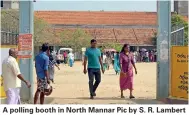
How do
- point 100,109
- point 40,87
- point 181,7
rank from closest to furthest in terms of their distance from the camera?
point 100,109
point 40,87
point 181,7

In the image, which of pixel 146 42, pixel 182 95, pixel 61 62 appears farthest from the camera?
pixel 146 42

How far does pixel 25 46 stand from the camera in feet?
36.6

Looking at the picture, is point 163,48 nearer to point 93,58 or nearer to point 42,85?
point 93,58

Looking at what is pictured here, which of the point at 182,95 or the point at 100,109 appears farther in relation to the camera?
the point at 182,95

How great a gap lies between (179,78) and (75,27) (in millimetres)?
54754

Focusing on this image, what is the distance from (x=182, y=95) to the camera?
10.6 meters

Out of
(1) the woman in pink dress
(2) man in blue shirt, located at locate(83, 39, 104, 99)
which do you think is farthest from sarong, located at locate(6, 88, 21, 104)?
(1) the woman in pink dress

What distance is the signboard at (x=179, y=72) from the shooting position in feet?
34.3

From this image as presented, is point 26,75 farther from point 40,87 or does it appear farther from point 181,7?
point 181,7

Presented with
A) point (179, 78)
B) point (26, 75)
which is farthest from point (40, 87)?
point (179, 78)

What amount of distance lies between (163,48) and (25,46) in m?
3.58

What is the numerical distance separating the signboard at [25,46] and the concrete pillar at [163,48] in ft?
11.0

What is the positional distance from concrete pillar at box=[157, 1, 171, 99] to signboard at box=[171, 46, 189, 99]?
0.29 m

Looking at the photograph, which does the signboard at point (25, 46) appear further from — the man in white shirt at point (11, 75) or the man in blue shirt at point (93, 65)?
the man in white shirt at point (11, 75)
